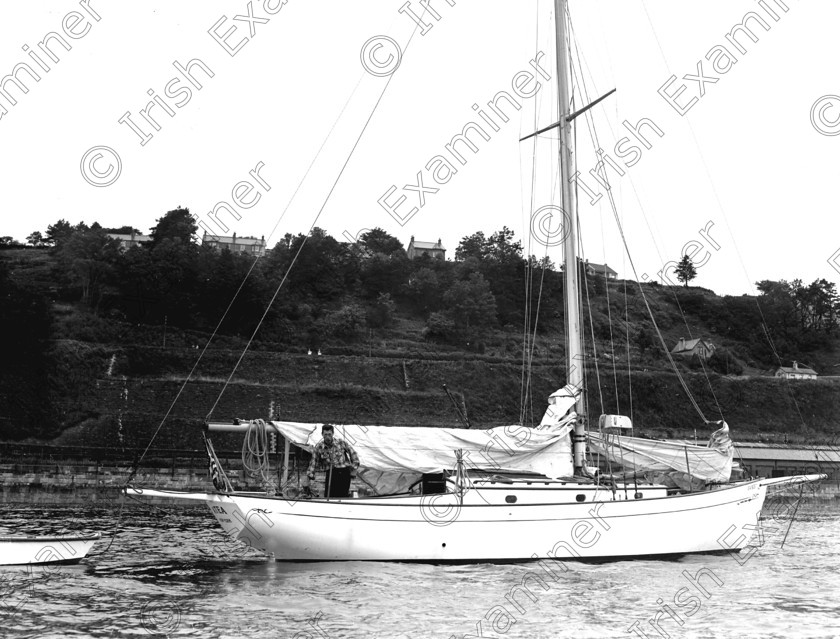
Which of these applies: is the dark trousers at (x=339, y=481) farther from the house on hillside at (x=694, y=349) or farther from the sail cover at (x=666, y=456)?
the house on hillside at (x=694, y=349)

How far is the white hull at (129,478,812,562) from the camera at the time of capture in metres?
16.4

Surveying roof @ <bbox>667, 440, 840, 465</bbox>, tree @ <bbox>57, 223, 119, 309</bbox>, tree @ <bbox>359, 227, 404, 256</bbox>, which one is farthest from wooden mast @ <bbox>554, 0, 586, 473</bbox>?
tree @ <bbox>359, 227, 404, 256</bbox>

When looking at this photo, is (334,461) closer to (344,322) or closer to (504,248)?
(344,322)

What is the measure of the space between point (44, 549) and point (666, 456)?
46.9ft

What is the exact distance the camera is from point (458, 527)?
1702 cm

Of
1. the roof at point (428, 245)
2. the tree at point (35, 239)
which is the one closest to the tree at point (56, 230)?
the tree at point (35, 239)

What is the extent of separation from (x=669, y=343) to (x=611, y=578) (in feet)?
320

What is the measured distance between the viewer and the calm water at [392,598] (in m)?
11.7

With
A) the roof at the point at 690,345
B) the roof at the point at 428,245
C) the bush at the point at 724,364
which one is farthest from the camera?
the roof at the point at 428,245

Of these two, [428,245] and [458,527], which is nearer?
[458,527]

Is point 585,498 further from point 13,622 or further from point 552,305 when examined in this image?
point 552,305

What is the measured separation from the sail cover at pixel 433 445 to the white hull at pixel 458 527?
87cm

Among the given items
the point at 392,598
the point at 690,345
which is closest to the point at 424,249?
the point at 690,345

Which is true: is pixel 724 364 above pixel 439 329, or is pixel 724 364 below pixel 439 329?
below
